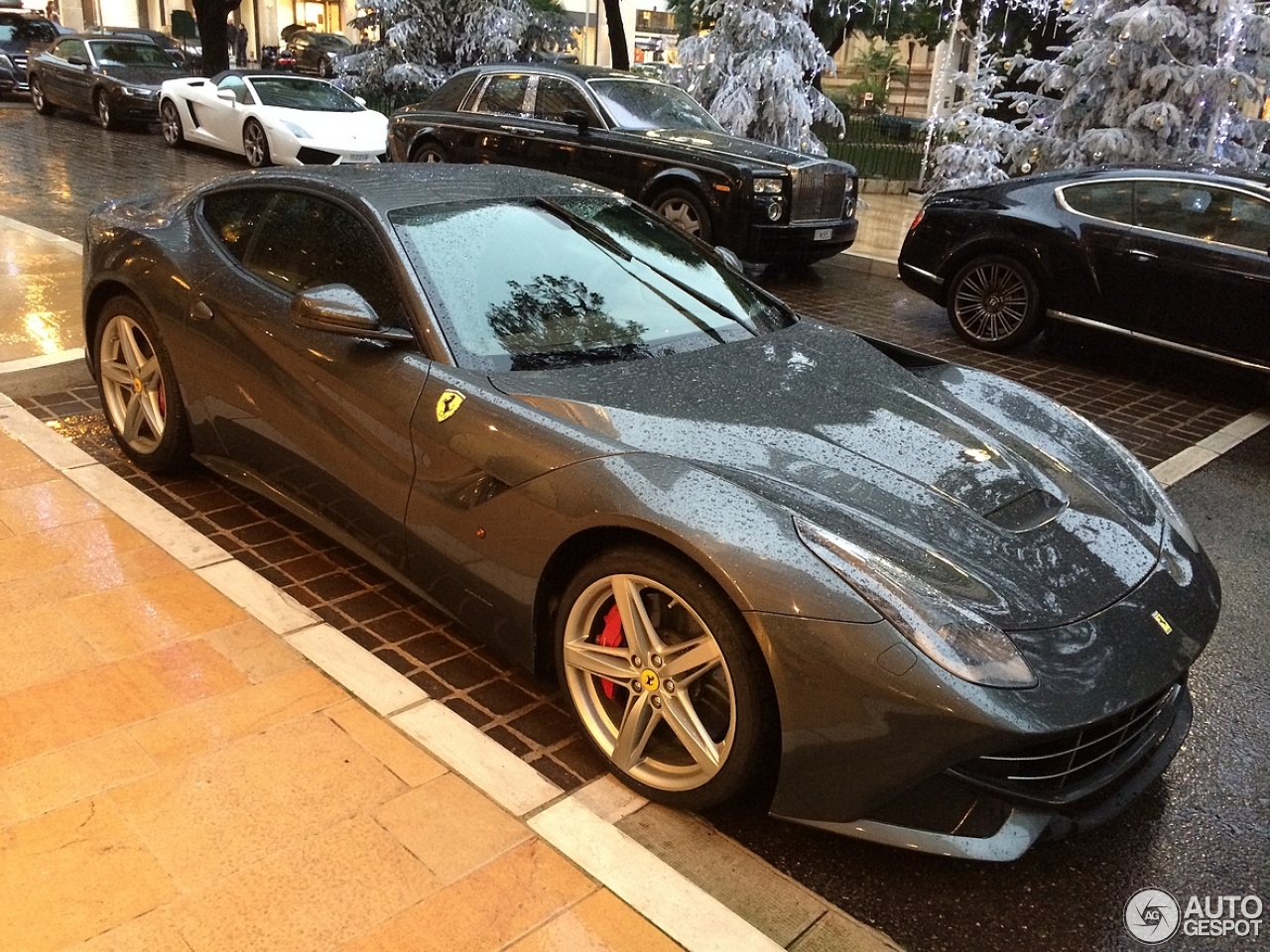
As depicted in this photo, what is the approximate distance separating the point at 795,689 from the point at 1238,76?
1080 centimetres

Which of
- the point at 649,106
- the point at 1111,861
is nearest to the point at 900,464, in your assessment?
the point at 1111,861

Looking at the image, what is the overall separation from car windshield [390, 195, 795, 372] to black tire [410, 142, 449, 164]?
25.4ft

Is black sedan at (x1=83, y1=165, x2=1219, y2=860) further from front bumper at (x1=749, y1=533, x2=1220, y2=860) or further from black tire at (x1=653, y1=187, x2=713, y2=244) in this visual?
black tire at (x1=653, y1=187, x2=713, y2=244)

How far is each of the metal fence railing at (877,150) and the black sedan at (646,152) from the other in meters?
9.88

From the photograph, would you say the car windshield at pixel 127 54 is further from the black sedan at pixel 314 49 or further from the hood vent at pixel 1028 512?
the hood vent at pixel 1028 512

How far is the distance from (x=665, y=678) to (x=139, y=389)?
9.92 ft

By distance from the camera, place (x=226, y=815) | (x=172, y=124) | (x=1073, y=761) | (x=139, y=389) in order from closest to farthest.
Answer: (x=1073, y=761), (x=226, y=815), (x=139, y=389), (x=172, y=124)

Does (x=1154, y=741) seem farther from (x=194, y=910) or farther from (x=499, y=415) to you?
(x=194, y=910)

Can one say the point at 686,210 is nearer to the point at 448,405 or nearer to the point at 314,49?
the point at 448,405

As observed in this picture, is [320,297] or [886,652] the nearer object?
[886,652]

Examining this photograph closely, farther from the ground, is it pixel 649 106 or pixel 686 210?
pixel 649 106

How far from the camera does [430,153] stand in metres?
11.4

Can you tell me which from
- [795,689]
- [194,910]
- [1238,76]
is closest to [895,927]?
[795,689]

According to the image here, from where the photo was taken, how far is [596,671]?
2.86m
